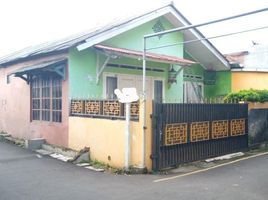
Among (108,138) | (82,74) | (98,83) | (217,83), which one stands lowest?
(108,138)

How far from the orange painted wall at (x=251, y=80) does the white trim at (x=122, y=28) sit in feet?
20.1

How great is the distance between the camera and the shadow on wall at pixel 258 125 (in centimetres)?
1284

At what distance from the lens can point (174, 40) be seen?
15.7 meters

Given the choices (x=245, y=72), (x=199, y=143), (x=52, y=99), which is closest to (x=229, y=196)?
(x=199, y=143)

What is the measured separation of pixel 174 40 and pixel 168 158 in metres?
7.63

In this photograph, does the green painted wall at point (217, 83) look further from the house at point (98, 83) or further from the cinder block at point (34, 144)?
the cinder block at point (34, 144)

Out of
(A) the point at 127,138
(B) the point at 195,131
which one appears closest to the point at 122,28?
(B) the point at 195,131

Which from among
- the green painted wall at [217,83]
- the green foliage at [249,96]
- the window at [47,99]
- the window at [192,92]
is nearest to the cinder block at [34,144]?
the window at [47,99]

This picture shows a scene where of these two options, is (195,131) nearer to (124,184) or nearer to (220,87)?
(124,184)

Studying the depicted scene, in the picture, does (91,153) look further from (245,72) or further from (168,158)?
(245,72)

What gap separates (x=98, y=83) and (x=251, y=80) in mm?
8912

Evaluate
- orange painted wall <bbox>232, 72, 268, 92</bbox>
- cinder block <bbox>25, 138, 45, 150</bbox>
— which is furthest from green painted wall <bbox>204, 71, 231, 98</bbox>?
cinder block <bbox>25, 138, 45, 150</bbox>

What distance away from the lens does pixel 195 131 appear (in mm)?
10383

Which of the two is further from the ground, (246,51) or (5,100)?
(246,51)
